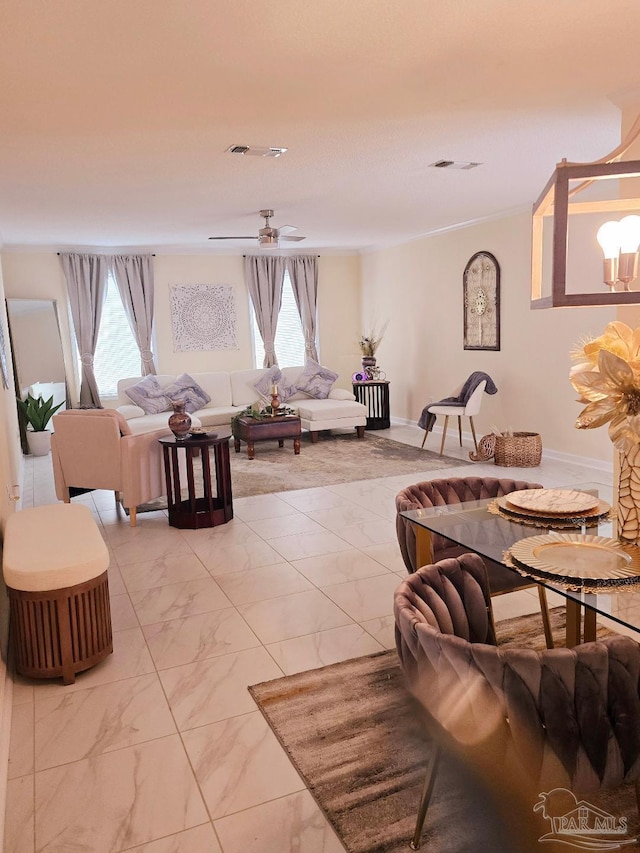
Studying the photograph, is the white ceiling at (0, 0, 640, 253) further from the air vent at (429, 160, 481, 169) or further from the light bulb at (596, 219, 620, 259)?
the light bulb at (596, 219, 620, 259)

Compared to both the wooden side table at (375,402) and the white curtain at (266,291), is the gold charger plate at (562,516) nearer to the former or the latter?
the wooden side table at (375,402)

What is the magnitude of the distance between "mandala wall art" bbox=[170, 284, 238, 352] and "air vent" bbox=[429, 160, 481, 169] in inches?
197

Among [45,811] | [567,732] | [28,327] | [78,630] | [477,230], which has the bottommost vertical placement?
[45,811]

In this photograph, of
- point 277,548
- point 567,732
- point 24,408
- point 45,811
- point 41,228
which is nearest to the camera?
point 567,732

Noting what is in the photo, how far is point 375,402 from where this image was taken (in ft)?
28.6

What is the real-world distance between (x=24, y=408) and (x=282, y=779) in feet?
22.1

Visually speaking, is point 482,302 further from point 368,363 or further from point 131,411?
point 131,411

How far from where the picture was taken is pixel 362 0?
216cm

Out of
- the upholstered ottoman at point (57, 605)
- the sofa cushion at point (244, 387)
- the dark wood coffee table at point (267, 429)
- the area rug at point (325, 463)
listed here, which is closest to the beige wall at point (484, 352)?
the area rug at point (325, 463)

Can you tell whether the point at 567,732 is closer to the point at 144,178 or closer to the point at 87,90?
the point at 87,90

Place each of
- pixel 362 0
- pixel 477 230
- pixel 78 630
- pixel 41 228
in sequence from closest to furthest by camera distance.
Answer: pixel 362 0 → pixel 78 630 → pixel 41 228 → pixel 477 230

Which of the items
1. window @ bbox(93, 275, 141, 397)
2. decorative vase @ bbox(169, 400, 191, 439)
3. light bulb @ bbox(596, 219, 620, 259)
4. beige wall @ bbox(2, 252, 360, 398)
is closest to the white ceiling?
light bulb @ bbox(596, 219, 620, 259)

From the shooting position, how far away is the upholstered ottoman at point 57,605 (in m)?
2.59

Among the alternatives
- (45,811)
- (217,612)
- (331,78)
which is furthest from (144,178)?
(45,811)
